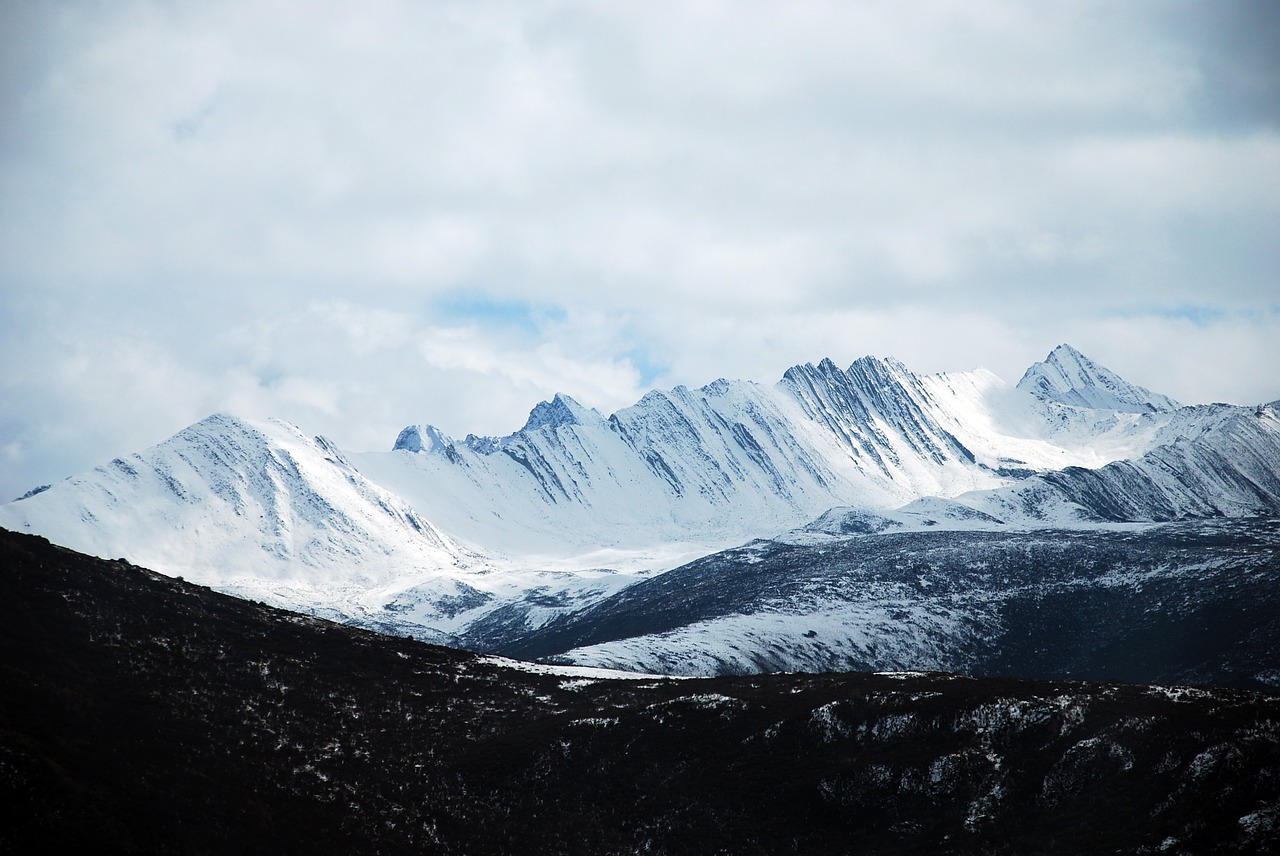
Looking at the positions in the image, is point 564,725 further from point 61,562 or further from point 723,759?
point 61,562

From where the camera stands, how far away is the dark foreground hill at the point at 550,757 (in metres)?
47.1

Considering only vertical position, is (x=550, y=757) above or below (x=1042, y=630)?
above

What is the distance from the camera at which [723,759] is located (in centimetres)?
6519

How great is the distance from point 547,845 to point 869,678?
3593 centimetres

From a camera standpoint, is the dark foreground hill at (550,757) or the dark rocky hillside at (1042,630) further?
the dark rocky hillside at (1042,630)

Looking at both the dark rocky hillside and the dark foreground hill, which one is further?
the dark rocky hillside

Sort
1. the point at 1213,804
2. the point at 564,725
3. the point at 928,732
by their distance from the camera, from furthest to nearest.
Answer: the point at 564,725, the point at 928,732, the point at 1213,804

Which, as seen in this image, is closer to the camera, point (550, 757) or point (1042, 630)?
point (550, 757)

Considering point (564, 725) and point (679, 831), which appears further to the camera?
point (564, 725)

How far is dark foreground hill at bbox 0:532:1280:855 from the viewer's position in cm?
4709

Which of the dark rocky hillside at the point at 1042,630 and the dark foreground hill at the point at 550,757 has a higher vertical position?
the dark foreground hill at the point at 550,757

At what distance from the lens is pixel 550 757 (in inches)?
2598

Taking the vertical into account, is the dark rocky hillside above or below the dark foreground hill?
below

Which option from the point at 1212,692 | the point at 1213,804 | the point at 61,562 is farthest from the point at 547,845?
the point at 61,562
